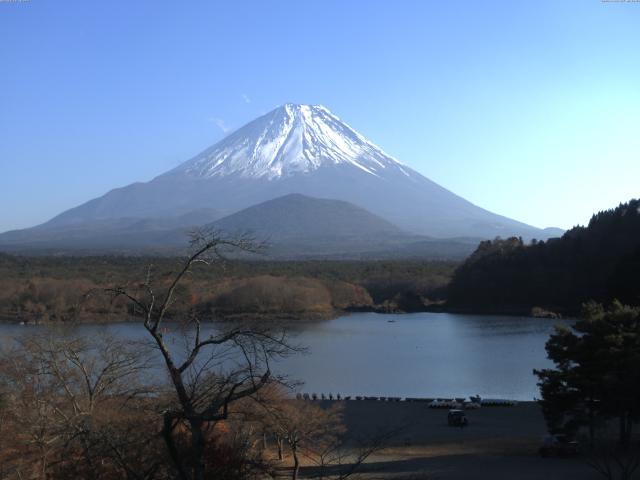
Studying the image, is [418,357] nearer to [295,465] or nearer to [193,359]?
[295,465]

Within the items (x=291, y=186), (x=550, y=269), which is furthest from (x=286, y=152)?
(x=550, y=269)

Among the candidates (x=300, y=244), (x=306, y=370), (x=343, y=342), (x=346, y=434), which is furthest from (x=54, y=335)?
(x=300, y=244)

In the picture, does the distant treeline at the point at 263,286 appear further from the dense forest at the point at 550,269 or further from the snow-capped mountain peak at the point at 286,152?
the snow-capped mountain peak at the point at 286,152

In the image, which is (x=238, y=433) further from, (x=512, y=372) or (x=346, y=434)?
(x=512, y=372)

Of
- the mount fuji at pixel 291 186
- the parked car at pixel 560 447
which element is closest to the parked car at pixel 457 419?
the parked car at pixel 560 447

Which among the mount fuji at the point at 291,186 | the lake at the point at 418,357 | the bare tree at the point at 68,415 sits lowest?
the lake at the point at 418,357

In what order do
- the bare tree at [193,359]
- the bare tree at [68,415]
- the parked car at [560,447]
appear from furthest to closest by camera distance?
the parked car at [560,447] → the bare tree at [68,415] → the bare tree at [193,359]
